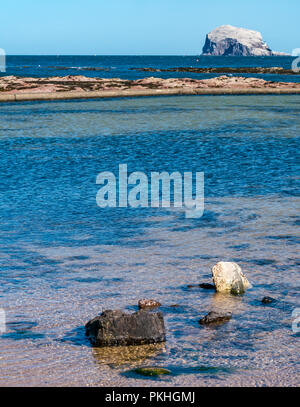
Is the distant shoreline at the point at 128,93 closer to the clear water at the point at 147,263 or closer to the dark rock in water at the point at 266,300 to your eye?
the clear water at the point at 147,263

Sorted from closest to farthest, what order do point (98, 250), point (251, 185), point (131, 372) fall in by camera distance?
point (131, 372) < point (98, 250) < point (251, 185)

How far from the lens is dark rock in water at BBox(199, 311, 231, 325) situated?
821cm

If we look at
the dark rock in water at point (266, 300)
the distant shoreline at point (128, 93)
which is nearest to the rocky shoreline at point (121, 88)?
the distant shoreline at point (128, 93)

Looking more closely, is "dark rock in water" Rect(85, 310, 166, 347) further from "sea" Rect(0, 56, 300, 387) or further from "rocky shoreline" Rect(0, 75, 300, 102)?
"rocky shoreline" Rect(0, 75, 300, 102)

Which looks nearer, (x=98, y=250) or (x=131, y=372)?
(x=131, y=372)

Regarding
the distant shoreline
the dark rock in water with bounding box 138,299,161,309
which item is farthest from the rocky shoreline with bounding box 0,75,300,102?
the dark rock in water with bounding box 138,299,161,309

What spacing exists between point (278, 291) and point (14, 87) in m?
55.3

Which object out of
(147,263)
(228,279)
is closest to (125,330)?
(228,279)

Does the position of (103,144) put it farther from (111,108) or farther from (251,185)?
(111,108)

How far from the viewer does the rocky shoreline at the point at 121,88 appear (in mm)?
57500

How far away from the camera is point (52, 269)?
10.5 meters

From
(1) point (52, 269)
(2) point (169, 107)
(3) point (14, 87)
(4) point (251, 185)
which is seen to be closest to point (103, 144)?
(4) point (251, 185)
